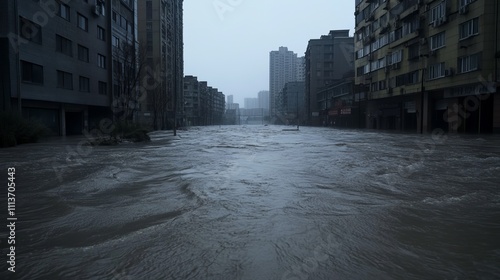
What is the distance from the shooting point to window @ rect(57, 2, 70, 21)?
109 feet

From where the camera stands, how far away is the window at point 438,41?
3584 cm

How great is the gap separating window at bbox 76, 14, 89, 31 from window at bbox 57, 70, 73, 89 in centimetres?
575

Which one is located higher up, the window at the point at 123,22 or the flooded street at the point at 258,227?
the window at the point at 123,22

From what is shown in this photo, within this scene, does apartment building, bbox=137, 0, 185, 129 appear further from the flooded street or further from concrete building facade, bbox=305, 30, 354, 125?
the flooded street

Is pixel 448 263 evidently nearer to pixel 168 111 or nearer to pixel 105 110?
pixel 105 110

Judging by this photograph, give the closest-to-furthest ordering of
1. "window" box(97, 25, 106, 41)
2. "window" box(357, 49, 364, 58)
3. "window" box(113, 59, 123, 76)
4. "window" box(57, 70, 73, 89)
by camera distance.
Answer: "window" box(57, 70, 73, 89)
"window" box(97, 25, 106, 41)
"window" box(113, 59, 123, 76)
"window" box(357, 49, 364, 58)

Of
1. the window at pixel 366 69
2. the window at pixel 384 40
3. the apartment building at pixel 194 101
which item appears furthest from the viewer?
the apartment building at pixel 194 101

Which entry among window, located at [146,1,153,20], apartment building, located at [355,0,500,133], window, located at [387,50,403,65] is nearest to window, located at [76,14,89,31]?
apartment building, located at [355,0,500,133]

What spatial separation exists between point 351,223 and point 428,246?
3.58 ft

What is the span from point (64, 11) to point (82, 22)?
11.3 feet

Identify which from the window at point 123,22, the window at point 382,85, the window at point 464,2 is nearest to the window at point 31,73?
the window at point 123,22

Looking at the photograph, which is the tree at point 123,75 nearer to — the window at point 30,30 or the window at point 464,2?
the window at point 30,30

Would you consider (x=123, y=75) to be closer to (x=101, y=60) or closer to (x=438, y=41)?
(x=101, y=60)

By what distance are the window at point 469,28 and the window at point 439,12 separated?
245 cm
